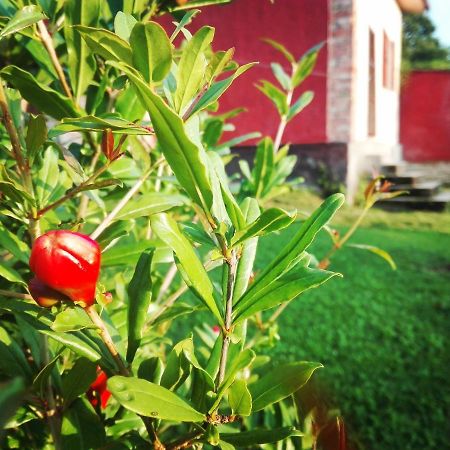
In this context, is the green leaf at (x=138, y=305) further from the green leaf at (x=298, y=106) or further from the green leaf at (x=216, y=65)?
the green leaf at (x=298, y=106)

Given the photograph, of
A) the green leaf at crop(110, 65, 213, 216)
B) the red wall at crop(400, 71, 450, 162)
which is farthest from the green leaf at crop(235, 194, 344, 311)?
the red wall at crop(400, 71, 450, 162)

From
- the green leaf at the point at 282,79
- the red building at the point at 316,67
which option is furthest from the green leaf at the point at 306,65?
the red building at the point at 316,67

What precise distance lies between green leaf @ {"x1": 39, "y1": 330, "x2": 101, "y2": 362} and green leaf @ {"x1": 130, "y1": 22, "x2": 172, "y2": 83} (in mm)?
286

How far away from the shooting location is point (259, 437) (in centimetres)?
58

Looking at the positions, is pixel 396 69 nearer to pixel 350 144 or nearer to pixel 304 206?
pixel 350 144

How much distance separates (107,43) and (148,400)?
32 cm

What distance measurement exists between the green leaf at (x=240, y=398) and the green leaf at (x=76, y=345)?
15 centimetres

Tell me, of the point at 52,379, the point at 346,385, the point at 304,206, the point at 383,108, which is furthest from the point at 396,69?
the point at 52,379

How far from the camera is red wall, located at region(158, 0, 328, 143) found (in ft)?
23.1

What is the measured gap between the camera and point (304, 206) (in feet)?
24.2

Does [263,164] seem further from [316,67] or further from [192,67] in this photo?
[316,67]

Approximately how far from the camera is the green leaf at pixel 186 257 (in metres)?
0.50

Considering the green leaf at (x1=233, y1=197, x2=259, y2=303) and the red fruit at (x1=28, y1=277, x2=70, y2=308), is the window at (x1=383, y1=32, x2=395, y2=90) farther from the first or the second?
the red fruit at (x1=28, y1=277, x2=70, y2=308)

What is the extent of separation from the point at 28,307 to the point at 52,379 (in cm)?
19
